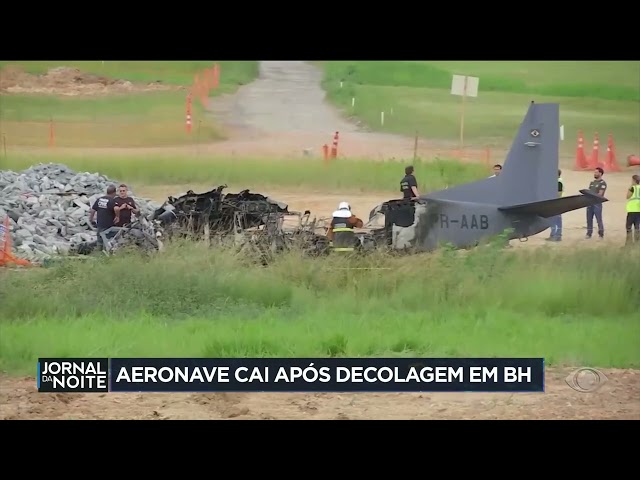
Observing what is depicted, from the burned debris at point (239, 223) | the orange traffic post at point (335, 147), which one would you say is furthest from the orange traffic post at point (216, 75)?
the orange traffic post at point (335, 147)

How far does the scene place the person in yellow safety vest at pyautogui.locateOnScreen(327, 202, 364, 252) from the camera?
14.6 m

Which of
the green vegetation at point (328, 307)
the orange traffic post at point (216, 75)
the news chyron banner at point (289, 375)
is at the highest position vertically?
the orange traffic post at point (216, 75)

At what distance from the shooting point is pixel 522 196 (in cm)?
1561

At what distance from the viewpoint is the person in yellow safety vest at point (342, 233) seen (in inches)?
575

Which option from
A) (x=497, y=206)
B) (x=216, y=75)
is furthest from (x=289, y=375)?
(x=216, y=75)

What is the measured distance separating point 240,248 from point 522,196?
14.6ft

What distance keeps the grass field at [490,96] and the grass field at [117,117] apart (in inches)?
96.7

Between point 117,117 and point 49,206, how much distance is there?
92.8 inches

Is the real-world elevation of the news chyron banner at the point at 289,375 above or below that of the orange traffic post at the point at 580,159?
below

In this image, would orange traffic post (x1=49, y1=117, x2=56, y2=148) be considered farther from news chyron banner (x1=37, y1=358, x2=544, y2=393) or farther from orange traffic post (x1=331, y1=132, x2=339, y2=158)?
news chyron banner (x1=37, y1=358, x2=544, y2=393)

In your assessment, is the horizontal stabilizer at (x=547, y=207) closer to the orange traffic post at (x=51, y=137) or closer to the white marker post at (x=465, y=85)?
the white marker post at (x=465, y=85)

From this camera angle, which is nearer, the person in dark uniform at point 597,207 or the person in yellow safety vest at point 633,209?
the person in yellow safety vest at point 633,209

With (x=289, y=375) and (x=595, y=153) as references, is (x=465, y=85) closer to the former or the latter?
(x=595, y=153)

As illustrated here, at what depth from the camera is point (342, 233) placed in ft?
48.0
